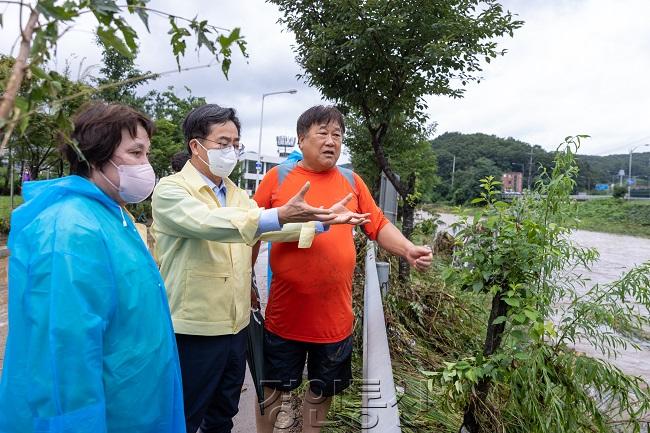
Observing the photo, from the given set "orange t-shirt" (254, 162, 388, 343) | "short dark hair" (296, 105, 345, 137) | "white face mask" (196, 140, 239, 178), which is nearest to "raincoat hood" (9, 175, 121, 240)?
"white face mask" (196, 140, 239, 178)

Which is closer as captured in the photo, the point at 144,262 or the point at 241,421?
the point at 144,262

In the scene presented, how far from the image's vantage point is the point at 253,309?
8.08ft

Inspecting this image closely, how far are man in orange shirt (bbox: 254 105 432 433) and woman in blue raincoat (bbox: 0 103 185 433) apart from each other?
865 millimetres

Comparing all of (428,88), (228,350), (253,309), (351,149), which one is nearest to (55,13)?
(228,350)

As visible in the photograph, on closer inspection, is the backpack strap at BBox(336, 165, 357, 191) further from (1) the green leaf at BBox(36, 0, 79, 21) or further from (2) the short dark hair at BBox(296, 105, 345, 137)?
(1) the green leaf at BBox(36, 0, 79, 21)

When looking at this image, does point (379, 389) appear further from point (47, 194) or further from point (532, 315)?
point (47, 194)

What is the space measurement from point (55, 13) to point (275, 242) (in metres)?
1.67

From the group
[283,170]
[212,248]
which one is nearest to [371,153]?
[283,170]

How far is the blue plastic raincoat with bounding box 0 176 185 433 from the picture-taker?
1168 mm

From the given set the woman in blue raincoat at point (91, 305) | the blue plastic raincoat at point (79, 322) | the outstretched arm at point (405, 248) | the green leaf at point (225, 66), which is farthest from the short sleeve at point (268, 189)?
the green leaf at point (225, 66)

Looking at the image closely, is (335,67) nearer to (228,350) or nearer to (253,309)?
(253,309)

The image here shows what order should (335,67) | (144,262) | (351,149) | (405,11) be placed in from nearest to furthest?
(144,262) → (405,11) → (335,67) → (351,149)

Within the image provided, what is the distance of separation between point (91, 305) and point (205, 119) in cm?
113

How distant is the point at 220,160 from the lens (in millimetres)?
2104
